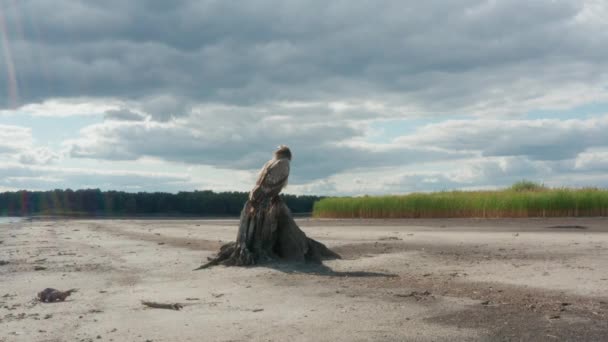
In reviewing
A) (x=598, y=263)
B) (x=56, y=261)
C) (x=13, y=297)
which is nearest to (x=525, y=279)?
(x=598, y=263)

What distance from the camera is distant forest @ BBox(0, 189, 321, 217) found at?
2709 inches

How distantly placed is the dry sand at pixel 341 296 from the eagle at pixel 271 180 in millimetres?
1414

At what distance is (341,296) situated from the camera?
28.7ft

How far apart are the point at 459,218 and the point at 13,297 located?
20192 mm

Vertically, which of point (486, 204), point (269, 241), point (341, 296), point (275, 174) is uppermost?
point (275, 174)

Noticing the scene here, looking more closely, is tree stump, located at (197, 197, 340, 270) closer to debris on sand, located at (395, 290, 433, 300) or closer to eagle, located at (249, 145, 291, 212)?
eagle, located at (249, 145, 291, 212)

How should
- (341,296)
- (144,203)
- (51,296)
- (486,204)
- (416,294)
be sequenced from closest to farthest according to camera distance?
(416,294)
(341,296)
(51,296)
(486,204)
(144,203)

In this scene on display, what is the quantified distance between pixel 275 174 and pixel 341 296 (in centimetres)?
437

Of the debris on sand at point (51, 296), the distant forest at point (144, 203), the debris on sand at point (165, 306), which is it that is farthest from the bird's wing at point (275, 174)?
the distant forest at point (144, 203)

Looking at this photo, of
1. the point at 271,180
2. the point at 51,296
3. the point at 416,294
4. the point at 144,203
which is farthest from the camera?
the point at 144,203

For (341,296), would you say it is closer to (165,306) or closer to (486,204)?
(165,306)

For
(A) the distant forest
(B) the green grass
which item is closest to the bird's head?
(B) the green grass

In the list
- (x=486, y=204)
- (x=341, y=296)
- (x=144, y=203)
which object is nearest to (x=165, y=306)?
(x=341, y=296)

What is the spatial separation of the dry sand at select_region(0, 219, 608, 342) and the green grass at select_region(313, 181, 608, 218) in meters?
10.4
